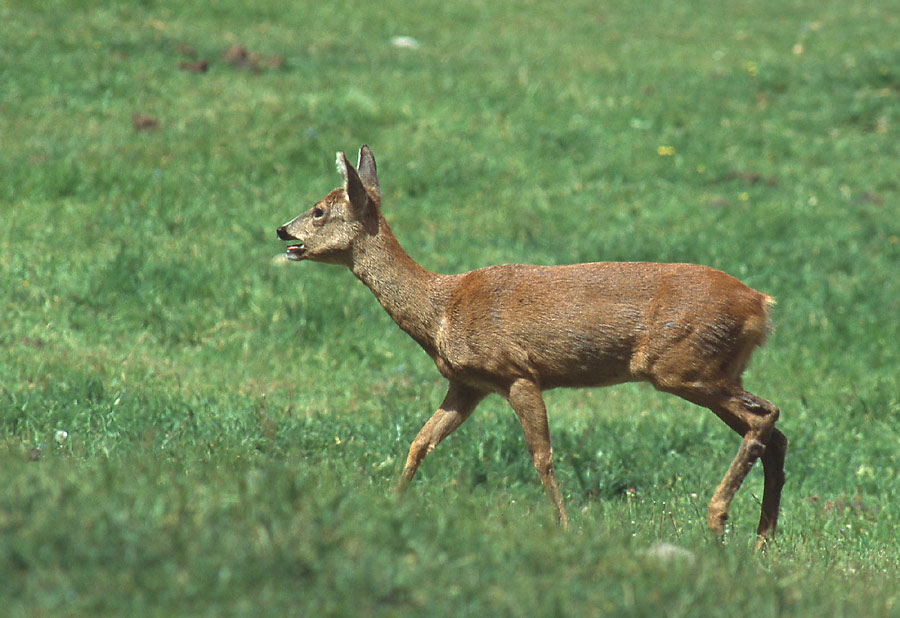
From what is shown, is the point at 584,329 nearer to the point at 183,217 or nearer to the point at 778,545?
the point at 778,545

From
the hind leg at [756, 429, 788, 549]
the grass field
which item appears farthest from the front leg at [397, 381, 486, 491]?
the hind leg at [756, 429, 788, 549]

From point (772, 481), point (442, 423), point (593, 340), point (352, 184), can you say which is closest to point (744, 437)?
point (772, 481)

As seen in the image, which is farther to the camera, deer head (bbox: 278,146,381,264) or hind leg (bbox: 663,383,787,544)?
deer head (bbox: 278,146,381,264)

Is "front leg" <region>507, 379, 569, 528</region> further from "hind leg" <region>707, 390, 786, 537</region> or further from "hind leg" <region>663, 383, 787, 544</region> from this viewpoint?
"hind leg" <region>707, 390, 786, 537</region>

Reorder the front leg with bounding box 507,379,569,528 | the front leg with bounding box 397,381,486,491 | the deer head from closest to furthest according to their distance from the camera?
1. the front leg with bounding box 507,379,569,528
2. the front leg with bounding box 397,381,486,491
3. the deer head

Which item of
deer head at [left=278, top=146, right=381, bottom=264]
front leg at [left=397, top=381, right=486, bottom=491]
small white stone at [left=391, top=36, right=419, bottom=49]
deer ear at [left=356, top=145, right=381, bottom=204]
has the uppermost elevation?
deer ear at [left=356, top=145, right=381, bottom=204]

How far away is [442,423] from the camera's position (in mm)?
6426

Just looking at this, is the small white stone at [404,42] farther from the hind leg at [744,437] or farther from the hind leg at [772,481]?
the hind leg at [744,437]

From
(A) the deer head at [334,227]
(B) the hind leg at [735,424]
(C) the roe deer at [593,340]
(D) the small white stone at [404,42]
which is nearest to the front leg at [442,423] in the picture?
(C) the roe deer at [593,340]

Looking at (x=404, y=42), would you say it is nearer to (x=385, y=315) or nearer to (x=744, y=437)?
(x=385, y=315)

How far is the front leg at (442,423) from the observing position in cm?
641

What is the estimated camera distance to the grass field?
386 cm

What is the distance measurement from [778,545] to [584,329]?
1.53 m

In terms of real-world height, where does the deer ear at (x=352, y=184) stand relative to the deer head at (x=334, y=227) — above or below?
above
